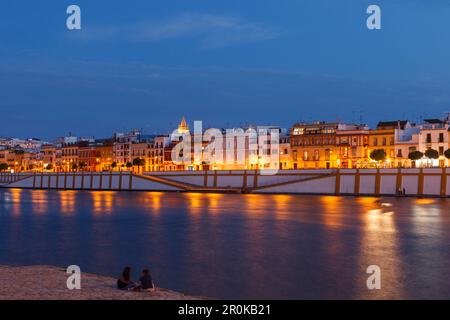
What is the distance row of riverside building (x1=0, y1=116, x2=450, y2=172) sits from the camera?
7194cm

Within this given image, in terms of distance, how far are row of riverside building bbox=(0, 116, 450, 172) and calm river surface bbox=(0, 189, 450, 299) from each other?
2870 centimetres

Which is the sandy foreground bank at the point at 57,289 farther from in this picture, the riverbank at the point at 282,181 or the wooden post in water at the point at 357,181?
the wooden post in water at the point at 357,181

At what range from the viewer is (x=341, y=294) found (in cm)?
1669

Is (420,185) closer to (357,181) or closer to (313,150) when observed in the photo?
(357,181)

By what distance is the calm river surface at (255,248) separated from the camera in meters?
18.0

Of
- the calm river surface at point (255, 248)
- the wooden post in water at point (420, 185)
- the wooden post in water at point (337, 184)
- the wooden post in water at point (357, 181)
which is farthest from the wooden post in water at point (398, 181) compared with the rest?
the calm river surface at point (255, 248)

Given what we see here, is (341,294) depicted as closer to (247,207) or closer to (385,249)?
(385,249)

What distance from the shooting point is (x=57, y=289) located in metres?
15.0

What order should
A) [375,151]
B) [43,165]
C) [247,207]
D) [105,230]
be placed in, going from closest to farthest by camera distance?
[105,230], [247,207], [375,151], [43,165]

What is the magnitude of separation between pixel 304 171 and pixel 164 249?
4475 centimetres

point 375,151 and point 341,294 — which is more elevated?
point 375,151

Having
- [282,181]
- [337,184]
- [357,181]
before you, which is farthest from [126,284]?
[282,181]

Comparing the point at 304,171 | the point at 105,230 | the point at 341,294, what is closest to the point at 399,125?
the point at 304,171

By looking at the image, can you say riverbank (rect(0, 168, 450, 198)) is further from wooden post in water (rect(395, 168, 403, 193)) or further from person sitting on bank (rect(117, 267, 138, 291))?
person sitting on bank (rect(117, 267, 138, 291))
